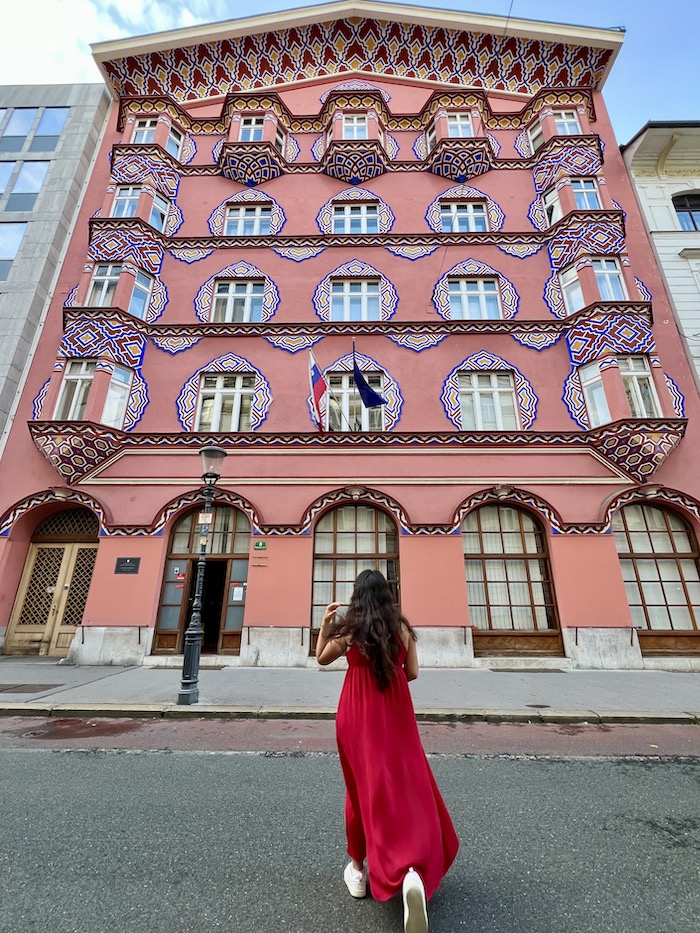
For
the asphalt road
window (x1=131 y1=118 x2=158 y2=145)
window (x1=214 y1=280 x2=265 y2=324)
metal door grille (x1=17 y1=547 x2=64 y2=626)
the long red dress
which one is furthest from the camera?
window (x1=131 y1=118 x2=158 y2=145)

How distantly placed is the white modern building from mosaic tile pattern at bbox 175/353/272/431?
5.41 m

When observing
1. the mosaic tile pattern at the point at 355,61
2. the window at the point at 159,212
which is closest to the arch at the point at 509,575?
the window at the point at 159,212

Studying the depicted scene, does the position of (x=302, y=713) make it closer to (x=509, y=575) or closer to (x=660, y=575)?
(x=509, y=575)

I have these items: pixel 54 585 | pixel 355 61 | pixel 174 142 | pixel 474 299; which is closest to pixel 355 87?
pixel 355 61

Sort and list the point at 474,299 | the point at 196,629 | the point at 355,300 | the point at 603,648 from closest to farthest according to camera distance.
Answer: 1. the point at 196,629
2. the point at 603,648
3. the point at 474,299
4. the point at 355,300

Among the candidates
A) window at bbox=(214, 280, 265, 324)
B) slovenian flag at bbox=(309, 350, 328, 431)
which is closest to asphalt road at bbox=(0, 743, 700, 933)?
slovenian flag at bbox=(309, 350, 328, 431)

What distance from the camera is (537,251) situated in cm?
1608

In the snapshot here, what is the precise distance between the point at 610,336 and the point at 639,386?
1.74 m

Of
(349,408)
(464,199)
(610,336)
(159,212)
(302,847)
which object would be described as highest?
(464,199)

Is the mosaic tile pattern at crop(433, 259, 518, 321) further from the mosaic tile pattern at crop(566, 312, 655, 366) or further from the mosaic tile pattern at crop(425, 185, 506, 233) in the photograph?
the mosaic tile pattern at crop(566, 312, 655, 366)

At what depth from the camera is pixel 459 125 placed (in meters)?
18.8

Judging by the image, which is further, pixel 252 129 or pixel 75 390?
pixel 252 129

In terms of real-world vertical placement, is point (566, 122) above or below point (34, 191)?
above

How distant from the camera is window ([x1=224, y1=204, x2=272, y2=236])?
17234mm
